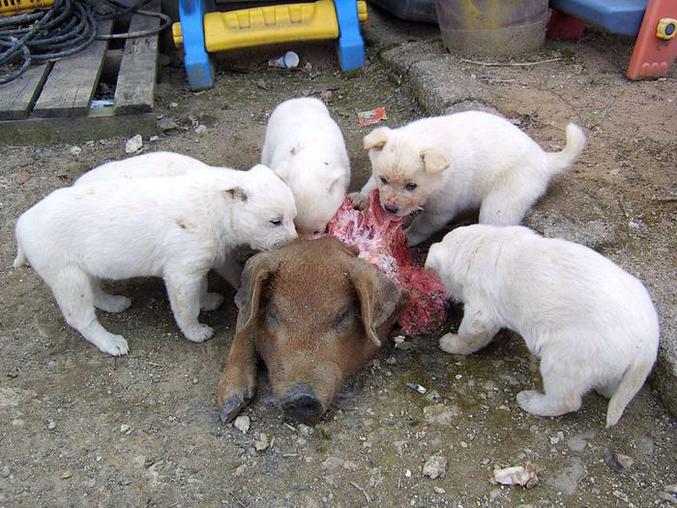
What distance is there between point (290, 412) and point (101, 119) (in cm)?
403

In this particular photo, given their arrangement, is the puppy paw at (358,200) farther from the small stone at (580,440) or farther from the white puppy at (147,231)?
the small stone at (580,440)

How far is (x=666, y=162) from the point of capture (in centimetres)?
486

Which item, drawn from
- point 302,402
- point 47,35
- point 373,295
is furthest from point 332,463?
point 47,35

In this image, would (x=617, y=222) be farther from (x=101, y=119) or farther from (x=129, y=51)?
(x=129, y=51)

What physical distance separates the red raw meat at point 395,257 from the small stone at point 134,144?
98.1 inches

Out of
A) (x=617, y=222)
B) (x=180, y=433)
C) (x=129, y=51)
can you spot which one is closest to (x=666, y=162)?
(x=617, y=222)

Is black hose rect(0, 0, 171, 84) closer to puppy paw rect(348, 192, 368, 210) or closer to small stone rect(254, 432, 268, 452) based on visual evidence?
puppy paw rect(348, 192, 368, 210)

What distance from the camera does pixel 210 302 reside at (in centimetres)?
427

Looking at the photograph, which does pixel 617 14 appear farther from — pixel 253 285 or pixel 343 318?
pixel 253 285

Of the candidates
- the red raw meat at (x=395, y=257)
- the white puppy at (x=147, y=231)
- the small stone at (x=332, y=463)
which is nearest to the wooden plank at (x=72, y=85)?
the white puppy at (x=147, y=231)

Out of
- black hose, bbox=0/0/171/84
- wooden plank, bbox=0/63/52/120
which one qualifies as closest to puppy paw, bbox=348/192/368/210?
wooden plank, bbox=0/63/52/120

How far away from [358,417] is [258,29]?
192 inches

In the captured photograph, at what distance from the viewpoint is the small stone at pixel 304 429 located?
335cm

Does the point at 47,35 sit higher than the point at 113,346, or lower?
higher
